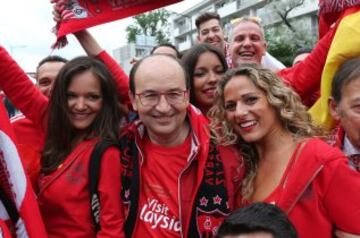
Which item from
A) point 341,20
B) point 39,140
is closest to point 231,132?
point 341,20

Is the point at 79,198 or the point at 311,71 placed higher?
the point at 311,71

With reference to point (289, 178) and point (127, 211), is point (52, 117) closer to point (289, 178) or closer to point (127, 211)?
point (127, 211)

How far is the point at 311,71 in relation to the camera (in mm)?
2971

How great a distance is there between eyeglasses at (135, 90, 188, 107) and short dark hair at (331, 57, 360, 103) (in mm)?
770

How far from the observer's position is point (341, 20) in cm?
272

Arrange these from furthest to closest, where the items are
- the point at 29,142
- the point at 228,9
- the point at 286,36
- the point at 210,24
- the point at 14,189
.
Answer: the point at 228,9, the point at 286,36, the point at 210,24, the point at 29,142, the point at 14,189

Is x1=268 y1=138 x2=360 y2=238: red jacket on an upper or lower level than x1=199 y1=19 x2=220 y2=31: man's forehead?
lower

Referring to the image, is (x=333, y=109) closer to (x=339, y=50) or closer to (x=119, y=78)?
(x=339, y=50)

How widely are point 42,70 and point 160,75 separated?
1.62 metres

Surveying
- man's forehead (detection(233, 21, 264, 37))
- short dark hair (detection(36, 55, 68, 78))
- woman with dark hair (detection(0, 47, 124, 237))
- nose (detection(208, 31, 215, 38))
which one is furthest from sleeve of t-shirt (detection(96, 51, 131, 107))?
nose (detection(208, 31, 215, 38))

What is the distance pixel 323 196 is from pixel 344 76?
0.62 metres

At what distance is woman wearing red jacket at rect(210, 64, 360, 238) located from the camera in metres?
2.15

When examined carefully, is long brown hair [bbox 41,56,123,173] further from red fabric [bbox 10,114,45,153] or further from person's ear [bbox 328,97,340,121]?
person's ear [bbox 328,97,340,121]

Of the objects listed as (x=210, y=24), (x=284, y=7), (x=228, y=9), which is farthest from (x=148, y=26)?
(x=210, y=24)
